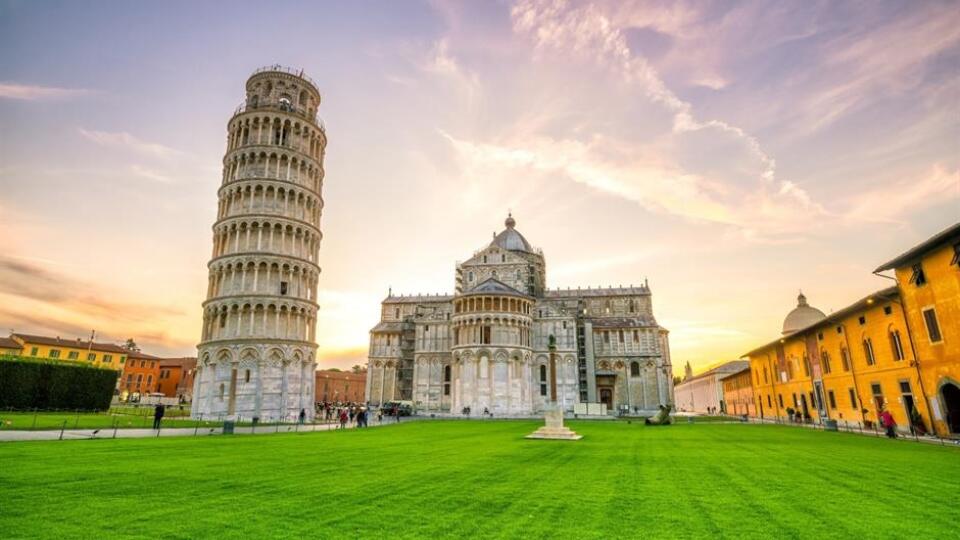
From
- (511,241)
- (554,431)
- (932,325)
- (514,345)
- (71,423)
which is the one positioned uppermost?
(511,241)

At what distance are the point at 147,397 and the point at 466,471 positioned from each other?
275ft

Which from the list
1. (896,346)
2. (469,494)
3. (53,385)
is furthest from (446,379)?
(469,494)

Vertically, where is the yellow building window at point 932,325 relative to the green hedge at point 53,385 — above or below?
Answer: above

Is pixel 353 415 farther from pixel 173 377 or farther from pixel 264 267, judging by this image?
pixel 173 377

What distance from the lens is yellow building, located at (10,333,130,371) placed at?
7131 centimetres

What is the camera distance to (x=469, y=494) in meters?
9.38

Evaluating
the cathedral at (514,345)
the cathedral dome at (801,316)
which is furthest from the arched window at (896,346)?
the cathedral dome at (801,316)

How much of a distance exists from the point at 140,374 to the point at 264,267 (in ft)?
209

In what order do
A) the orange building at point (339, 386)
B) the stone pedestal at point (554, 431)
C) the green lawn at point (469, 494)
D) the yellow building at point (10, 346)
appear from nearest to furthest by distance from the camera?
the green lawn at point (469, 494) < the stone pedestal at point (554, 431) < the yellow building at point (10, 346) < the orange building at point (339, 386)

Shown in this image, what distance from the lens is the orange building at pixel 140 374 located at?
82812mm

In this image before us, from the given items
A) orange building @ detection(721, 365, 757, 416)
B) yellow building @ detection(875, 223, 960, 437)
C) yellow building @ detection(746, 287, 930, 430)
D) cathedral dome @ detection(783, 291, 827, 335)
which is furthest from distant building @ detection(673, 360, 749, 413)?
yellow building @ detection(875, 223, 960, 437)

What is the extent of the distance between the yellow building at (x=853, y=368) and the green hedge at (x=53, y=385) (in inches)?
2410

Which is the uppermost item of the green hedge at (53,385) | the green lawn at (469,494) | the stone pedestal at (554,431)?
the green hedge at (53,385)

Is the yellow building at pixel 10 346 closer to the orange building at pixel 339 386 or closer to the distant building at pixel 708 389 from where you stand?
the orange building at pixel 339 386
